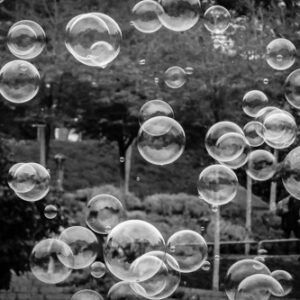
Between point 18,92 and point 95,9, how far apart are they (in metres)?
5.57

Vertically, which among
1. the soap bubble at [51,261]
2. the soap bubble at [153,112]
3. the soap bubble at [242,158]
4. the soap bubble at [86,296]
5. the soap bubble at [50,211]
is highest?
the soap bubble at [153,112]

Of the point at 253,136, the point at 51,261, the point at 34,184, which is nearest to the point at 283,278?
the point at 253,136

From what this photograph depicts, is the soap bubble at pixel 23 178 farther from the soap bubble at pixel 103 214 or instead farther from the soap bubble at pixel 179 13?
the soap bubble at pixel 179 13

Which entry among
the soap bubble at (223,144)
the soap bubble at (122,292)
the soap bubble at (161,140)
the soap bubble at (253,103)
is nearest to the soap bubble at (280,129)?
the soap bubble at (223,144)

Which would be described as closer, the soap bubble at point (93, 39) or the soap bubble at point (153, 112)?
the soap bubble at point (93, 39)

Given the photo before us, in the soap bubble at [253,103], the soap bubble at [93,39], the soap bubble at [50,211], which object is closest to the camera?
the soap bubble at [93,39]

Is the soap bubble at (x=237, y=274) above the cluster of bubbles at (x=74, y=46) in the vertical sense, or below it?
below

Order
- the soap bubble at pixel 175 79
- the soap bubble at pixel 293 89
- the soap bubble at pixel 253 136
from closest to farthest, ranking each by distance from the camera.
→ 1. the soap bubble at pixel 293 89
2. the soap bubble at pixel 253 136
3. the soap bubble at pixel 175 79

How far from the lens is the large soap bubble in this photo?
6.05 m

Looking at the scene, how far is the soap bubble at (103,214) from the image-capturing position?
6000 mm

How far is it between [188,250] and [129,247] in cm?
86

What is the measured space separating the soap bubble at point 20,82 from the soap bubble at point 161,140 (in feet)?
3.51

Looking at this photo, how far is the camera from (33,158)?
54.0 ft

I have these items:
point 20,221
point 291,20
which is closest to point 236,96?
point 291,20
